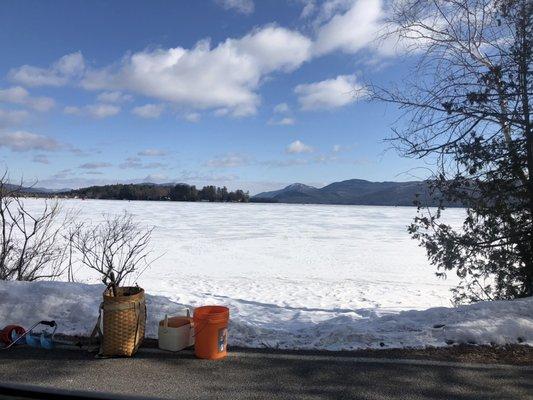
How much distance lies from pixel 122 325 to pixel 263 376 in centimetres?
160

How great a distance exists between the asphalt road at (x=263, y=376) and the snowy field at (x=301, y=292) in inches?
26.6

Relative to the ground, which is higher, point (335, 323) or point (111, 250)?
point (111, 250)

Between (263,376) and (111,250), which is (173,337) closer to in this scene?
(263,376)

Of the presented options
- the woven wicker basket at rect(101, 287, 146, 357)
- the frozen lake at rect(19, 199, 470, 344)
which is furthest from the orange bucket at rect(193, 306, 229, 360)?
the frozen lake at rect(19, 199, 470, 344)

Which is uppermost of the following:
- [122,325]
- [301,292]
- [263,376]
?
[122,325]

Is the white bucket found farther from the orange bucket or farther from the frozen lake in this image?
the frozen lake

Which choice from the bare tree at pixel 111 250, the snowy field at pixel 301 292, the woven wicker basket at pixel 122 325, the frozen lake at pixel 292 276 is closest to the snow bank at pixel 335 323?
the snowy field at pixel 301 292

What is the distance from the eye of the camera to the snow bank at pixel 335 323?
522 cm

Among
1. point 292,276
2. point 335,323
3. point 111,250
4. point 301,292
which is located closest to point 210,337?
point 335,323

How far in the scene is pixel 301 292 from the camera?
1257 centimetres

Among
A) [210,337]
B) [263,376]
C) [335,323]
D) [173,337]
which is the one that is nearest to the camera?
[263,376]

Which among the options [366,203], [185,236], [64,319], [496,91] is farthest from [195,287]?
[366,203]

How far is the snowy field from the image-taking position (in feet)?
17.9

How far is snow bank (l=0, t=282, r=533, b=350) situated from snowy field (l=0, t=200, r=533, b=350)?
0.01 m
